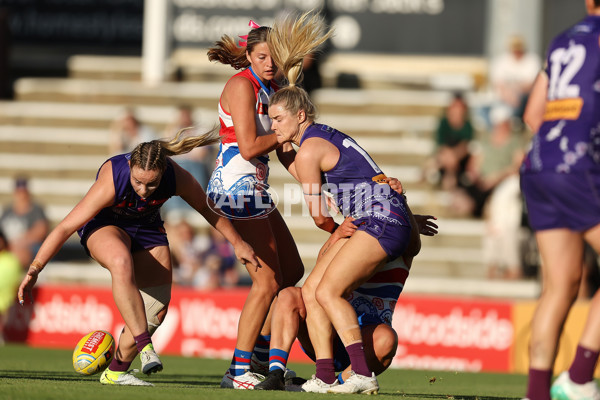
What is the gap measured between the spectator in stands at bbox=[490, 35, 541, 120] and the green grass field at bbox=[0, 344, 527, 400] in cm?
532

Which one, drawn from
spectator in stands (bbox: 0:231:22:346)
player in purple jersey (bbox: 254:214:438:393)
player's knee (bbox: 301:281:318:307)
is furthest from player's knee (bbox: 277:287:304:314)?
spectator in stands (bbox: 0:231:22:346)

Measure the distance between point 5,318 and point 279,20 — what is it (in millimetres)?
7821

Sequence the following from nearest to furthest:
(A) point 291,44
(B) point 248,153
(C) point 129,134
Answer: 1. (B) point 248,153
2. (A) point 291,44
3. (C) point 129,134

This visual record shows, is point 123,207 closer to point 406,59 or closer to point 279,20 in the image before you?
point 279,20

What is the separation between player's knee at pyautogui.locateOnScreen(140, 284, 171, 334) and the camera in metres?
7.18

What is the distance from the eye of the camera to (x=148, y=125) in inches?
653

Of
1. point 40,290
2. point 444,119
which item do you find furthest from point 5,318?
point 444,119

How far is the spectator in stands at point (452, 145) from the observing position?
14.5 m

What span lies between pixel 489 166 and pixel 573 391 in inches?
367

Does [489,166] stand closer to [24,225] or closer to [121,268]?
[24,225]

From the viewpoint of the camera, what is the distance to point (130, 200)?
6801mm

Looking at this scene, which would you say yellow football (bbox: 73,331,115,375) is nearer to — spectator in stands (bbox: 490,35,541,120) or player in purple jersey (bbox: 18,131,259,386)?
player in purple jersey (bbox: 18,131,259,386)

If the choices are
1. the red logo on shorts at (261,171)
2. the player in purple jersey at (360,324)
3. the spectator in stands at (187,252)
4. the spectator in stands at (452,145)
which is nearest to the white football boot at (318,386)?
the player in purple jersey at (360,324)

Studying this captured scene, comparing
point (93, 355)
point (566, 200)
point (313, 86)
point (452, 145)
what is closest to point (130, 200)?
point (93, 355)
